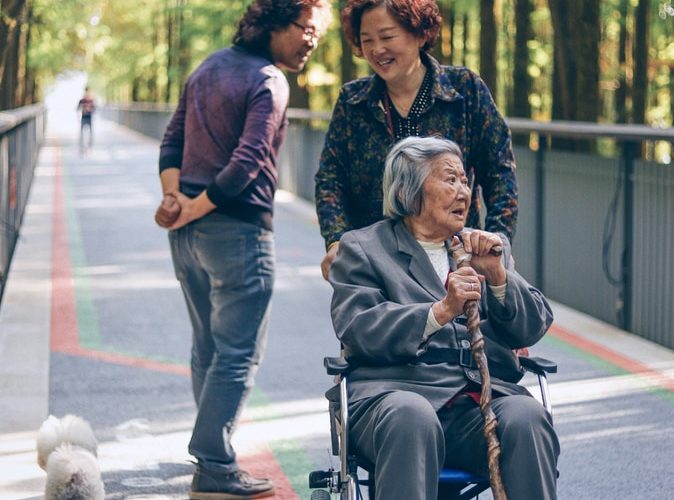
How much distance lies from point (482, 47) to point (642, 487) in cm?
1525

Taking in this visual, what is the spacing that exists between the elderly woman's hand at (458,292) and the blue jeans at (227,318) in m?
1.53

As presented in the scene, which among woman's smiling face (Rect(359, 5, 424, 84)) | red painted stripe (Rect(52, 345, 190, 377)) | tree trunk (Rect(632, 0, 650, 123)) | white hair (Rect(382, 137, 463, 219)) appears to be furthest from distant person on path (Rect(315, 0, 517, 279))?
tree trunk (Rect(632, 0, 650, 123))

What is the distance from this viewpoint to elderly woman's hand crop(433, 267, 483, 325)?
386 centimetres

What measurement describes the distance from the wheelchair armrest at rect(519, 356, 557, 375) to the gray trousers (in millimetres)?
229

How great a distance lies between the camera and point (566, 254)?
1028 centimetres

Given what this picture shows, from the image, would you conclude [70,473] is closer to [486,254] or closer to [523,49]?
[486,254]

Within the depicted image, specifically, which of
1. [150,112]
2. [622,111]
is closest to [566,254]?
[622,111]

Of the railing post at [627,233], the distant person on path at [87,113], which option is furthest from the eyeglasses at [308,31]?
the distant person on path at [87,113]

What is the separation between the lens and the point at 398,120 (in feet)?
15.5

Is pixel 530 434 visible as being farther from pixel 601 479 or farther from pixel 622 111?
pixel 622 111

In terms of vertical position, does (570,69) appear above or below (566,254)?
above

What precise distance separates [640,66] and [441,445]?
65.7 ft

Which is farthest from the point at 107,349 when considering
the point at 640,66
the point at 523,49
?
the point at 640,66

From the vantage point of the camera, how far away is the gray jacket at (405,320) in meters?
4.02
